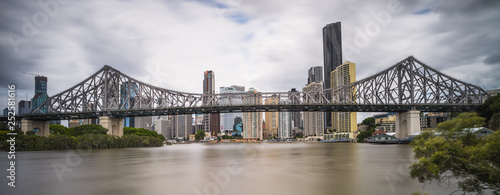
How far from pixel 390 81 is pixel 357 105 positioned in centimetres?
1673

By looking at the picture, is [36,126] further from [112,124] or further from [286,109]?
[286,109]

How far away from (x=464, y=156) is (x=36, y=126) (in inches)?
3854

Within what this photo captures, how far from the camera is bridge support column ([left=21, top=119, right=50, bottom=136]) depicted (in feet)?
274

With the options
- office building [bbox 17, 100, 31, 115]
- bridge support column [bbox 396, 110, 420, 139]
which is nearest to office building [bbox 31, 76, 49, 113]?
office building [bbox 17, 100, 31, 115]

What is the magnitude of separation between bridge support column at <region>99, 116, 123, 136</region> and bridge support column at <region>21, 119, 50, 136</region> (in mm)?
20084

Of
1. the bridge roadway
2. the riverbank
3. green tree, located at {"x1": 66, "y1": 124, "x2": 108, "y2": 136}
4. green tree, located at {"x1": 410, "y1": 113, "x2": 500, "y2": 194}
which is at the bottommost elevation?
the riverbank

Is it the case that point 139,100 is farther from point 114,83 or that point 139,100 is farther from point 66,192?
point 66,192

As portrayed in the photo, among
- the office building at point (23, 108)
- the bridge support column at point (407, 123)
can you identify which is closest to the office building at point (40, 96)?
the office building at point (23, 108)

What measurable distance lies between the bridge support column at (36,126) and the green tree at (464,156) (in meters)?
95.0

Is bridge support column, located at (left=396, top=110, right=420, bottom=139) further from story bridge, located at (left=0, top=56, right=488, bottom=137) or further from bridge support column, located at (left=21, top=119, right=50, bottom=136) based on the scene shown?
bridge support column, located at (left=21, top=119, right=50, bottom=136)

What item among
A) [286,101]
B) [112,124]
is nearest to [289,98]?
[286,101]

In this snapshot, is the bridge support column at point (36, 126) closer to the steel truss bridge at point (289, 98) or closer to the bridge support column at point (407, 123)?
the steel truss bridge at point (289, 98)

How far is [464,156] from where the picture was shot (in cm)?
1188

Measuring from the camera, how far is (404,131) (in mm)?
82062
